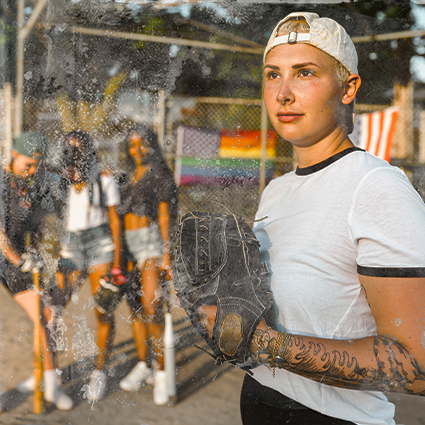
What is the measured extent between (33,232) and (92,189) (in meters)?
0.29

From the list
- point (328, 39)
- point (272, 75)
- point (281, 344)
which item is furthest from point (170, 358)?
point (328, 39)

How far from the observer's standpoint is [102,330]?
4.44ft

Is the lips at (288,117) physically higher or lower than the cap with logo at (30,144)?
higher

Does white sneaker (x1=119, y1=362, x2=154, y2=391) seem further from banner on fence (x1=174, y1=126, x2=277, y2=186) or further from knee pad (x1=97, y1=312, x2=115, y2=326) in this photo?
banner on fence (x1=174, y1=126, x2=277, y2=186)

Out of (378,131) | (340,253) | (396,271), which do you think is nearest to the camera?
(396,271)

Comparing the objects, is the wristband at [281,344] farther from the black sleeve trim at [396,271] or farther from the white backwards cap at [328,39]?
the white backwards cap at [328,39]

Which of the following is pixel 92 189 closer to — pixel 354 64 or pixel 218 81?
pixel 218 81

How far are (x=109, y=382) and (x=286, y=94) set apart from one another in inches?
48.8

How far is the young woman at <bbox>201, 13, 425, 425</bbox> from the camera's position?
0.75 meters

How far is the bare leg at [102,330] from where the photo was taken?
53.1 inches

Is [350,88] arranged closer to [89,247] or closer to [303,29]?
[303,29]

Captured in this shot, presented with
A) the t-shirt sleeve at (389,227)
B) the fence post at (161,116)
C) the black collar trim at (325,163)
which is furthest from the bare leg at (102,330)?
the t-shirt sleeve at (389,227)

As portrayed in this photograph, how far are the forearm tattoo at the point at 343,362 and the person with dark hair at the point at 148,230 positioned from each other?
0.56m

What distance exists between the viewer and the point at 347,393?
0.90 meters
